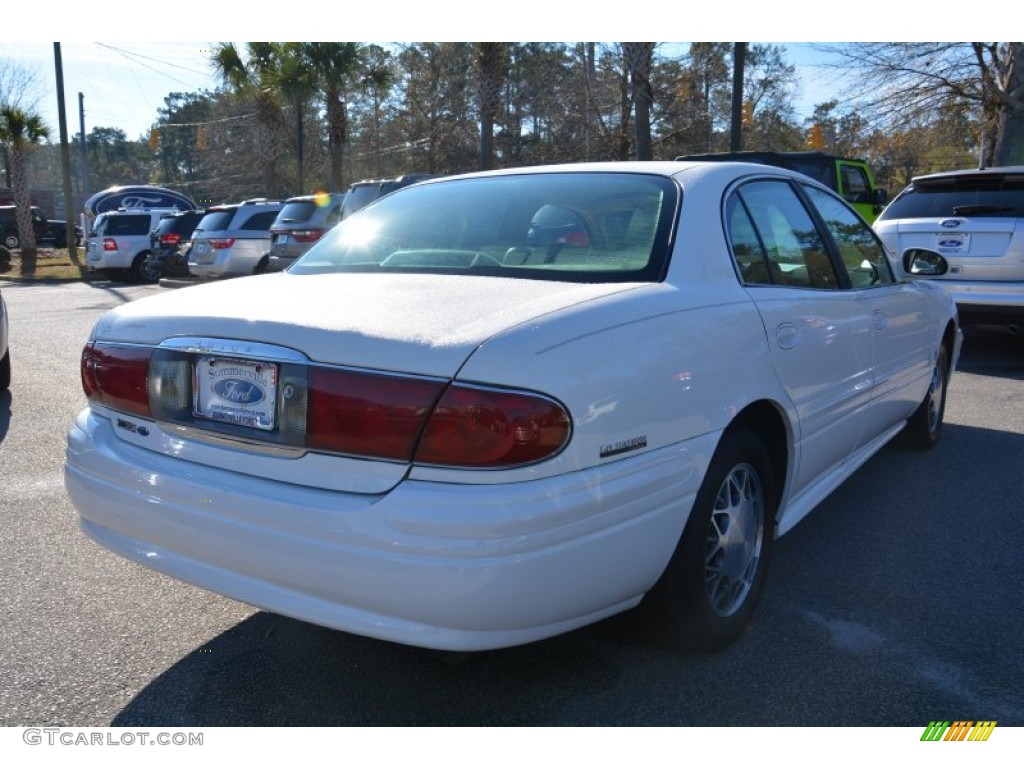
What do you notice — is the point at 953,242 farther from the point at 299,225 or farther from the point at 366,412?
the point at 299,225

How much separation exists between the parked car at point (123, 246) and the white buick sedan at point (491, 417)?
1914cm

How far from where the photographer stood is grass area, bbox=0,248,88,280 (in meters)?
23.0

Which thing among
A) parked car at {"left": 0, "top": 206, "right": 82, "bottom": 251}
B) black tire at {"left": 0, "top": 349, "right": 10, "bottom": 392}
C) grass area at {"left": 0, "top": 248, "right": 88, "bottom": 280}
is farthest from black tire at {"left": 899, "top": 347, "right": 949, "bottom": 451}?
parked car at {"left": 0, "top": 206, "right": 82, "bottom": 251}

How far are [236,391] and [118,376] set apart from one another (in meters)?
0.55

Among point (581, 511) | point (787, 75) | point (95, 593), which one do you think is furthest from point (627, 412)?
point (787, 75)

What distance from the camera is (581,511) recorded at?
2166mm

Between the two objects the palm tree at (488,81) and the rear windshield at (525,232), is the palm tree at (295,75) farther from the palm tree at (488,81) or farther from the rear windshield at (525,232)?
the rear windshield at (525,232)

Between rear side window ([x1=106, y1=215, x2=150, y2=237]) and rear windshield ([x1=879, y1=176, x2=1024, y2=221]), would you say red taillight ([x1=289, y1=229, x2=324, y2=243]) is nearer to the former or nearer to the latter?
rear side window ([x1=106, y1=215, x2=150, y2=237])

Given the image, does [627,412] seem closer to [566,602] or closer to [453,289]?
[566,602]

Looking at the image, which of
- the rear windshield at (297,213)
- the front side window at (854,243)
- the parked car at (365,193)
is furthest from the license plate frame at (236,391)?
the rear windshield at (297,213)

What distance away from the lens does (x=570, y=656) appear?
9.20 ft

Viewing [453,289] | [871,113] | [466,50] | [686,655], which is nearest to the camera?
[453,289]

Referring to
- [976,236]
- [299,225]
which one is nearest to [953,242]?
[976,236]
